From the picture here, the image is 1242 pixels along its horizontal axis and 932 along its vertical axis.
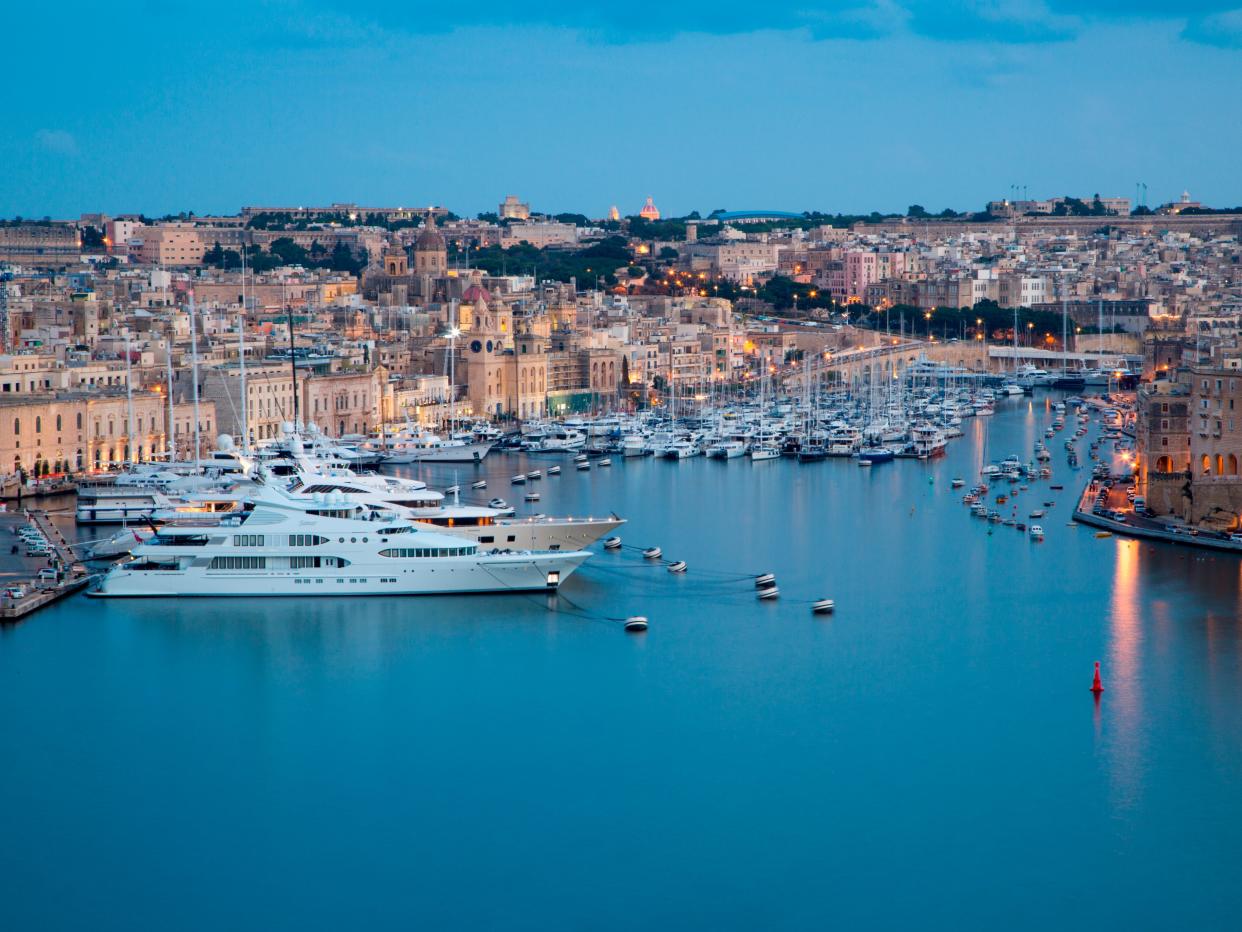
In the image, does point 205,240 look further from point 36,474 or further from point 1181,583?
point 1181,583

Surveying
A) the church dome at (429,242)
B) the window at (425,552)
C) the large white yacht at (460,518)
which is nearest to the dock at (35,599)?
the large white yacht at (460,518)

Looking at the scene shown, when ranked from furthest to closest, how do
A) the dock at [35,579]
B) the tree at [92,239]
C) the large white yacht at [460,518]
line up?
the tree at [92,239] → the large white yacht at [460,518] → the dock at [35,579]

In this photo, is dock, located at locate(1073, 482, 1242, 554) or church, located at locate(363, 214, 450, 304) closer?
dock, located at locate(1073, 482, 1242, 554)

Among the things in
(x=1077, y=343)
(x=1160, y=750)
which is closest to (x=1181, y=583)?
(x=1160, y=750)

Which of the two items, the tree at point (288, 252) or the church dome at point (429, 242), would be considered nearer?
the church dome at point (429, 242)

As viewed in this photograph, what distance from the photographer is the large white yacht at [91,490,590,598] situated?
12.6m

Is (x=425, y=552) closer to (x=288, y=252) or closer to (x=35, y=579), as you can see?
(x=35, y=579)

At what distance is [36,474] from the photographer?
17406 millimetres

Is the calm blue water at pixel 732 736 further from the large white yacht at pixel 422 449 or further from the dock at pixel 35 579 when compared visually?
the large white yacht at pixel 422 449

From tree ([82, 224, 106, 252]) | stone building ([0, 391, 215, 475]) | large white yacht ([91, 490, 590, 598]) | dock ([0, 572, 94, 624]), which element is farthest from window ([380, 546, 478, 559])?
tree ([82, 224, 106, 252])

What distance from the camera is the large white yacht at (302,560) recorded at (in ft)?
41.3

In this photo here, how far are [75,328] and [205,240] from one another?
2268 cm

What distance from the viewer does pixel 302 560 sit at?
12.6m

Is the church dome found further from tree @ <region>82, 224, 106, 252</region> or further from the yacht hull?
the yacht hull
